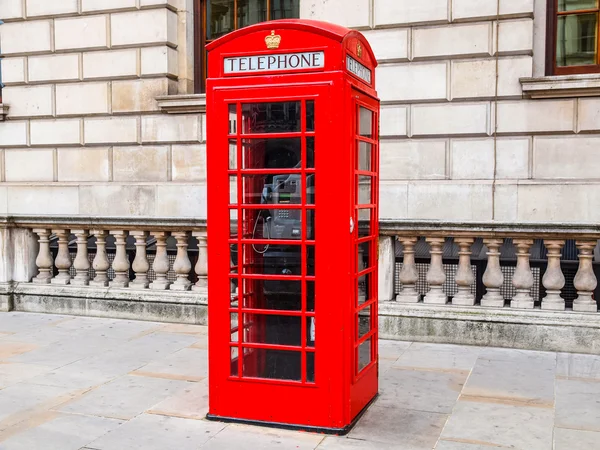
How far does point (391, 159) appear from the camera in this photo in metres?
10.0

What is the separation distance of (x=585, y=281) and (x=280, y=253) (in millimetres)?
3417

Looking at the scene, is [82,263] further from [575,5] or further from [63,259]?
[575,5]

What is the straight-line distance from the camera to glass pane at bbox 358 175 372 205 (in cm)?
460

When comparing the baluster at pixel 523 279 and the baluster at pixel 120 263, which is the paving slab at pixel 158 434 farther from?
the baluster at pixel 120 263

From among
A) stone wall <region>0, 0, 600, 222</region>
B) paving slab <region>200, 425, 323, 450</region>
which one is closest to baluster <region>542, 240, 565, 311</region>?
stone wall <region>0, 0, 600, 222</region>

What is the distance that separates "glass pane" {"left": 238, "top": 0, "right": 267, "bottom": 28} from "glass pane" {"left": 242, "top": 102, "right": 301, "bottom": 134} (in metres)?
7.12

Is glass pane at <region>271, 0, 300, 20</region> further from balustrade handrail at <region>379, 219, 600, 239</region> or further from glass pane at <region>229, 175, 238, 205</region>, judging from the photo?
glass pane at <region>229, 175, 238, 205</region>

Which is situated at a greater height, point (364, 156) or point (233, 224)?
point (364, 156)

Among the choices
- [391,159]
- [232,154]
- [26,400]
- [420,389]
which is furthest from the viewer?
[391,159]

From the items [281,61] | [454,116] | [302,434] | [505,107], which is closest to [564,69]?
[505,107]

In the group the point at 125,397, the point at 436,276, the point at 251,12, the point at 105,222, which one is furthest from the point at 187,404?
the point at 251,12

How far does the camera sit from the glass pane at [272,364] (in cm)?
448

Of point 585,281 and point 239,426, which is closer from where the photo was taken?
point 239,426

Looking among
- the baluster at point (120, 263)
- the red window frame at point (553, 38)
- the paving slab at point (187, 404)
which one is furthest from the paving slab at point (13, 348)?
the red window frame at point (553, 38)
